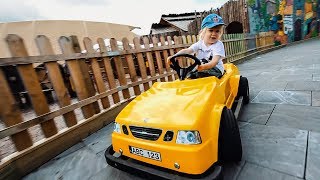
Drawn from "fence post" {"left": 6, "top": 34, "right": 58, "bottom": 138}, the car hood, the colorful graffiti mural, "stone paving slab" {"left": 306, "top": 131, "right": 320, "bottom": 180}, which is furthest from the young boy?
the colorful graffiti mural

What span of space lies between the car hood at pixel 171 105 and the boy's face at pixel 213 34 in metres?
0.88

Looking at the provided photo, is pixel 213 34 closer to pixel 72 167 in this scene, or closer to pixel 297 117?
pixel 297 117

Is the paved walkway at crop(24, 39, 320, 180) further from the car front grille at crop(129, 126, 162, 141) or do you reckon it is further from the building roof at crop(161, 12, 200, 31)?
the building roof at crop(161, 12, 200, 31)

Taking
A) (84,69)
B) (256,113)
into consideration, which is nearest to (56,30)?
(84,69)

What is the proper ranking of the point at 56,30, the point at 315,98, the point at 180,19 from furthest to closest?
1. the point at 180,19
2. the point at 56,30
3. the point at 315,98

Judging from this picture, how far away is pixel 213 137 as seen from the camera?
169 cm

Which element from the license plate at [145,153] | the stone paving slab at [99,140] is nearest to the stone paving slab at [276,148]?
the license plate at [145,153]

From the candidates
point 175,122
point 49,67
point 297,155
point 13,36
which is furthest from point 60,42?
point 297,155

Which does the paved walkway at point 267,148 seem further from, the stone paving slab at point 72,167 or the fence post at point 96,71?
the fence post at point 96,71

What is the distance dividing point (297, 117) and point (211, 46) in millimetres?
1508

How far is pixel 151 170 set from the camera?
1.71 metres

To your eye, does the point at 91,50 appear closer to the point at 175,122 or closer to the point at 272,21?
the point at 175,122

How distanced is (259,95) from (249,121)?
1.40 metres

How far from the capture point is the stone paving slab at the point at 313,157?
67.5 inches
